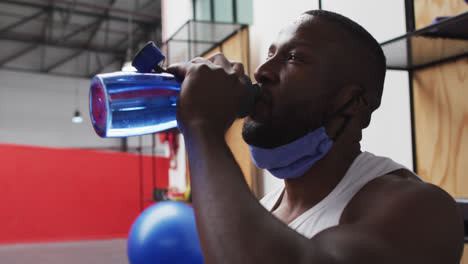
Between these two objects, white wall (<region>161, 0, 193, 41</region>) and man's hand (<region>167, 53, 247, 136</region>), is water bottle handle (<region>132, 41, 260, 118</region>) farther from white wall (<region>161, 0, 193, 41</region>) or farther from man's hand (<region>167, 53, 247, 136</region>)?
white wall (<region>161, 0, 193, 41</region>)

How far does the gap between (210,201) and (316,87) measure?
0.30 metres

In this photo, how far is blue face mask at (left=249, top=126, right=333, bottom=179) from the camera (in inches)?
29.9

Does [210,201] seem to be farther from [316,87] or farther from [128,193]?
[128,193]

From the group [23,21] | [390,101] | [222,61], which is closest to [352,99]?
[222,61]

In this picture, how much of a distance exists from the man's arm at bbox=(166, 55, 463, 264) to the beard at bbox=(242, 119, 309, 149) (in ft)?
0.36

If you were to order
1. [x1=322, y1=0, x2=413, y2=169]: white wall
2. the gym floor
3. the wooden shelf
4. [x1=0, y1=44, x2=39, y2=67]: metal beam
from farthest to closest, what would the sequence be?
[x1=0, y1=44, x2=39, y2=67]: metal beam, the gym floor, [x1=322, y1=0, x2=413, y2=169]: white wall, the wooden shelf

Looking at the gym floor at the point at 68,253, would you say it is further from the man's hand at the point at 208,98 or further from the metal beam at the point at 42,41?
the metal beam at the point at 42,41

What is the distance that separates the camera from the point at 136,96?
0.75 m

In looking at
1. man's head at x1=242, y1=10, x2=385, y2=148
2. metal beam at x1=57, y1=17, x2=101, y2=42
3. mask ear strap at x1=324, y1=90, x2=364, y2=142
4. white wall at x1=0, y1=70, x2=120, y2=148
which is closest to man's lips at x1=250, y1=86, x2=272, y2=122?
man's head at x1=242, y1=10, x2=385, y2=148

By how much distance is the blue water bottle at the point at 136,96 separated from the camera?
74 centimetres

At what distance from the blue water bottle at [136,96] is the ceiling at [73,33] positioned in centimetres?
1014

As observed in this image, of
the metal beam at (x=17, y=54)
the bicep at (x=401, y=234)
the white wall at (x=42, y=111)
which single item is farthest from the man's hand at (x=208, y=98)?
the white wall at (x=42, y=111)

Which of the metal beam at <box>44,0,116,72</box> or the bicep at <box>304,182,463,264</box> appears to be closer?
the bicep at <box>304,182,463,264</box>

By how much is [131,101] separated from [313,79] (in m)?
0.31
